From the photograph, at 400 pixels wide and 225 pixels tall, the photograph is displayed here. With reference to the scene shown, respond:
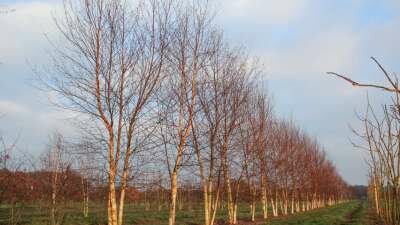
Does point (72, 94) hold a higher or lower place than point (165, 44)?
lower

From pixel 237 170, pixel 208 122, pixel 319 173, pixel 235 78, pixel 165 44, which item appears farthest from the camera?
pixel 319 173

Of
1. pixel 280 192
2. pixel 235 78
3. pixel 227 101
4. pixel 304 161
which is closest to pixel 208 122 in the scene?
pixel 227 101

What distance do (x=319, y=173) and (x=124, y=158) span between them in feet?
133

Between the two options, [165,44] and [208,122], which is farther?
[208,122]

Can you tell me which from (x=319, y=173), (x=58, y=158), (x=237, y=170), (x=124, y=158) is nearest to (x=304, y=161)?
(x=319, y=173)

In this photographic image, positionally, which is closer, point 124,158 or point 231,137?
point 124,158

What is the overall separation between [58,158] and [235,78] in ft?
32.1

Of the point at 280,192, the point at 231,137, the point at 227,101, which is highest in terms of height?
the point at 227,101

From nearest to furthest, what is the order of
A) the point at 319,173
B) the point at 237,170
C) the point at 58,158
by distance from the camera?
the point at 237,170 → the point at 58,158 → the point at 319,173

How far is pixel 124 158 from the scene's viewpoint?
10.9m

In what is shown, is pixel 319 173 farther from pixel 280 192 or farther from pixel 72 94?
pixel 72 94

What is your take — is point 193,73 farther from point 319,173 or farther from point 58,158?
point 319,173

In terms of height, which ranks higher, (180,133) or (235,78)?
(235,78)

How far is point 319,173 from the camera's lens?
159ft
